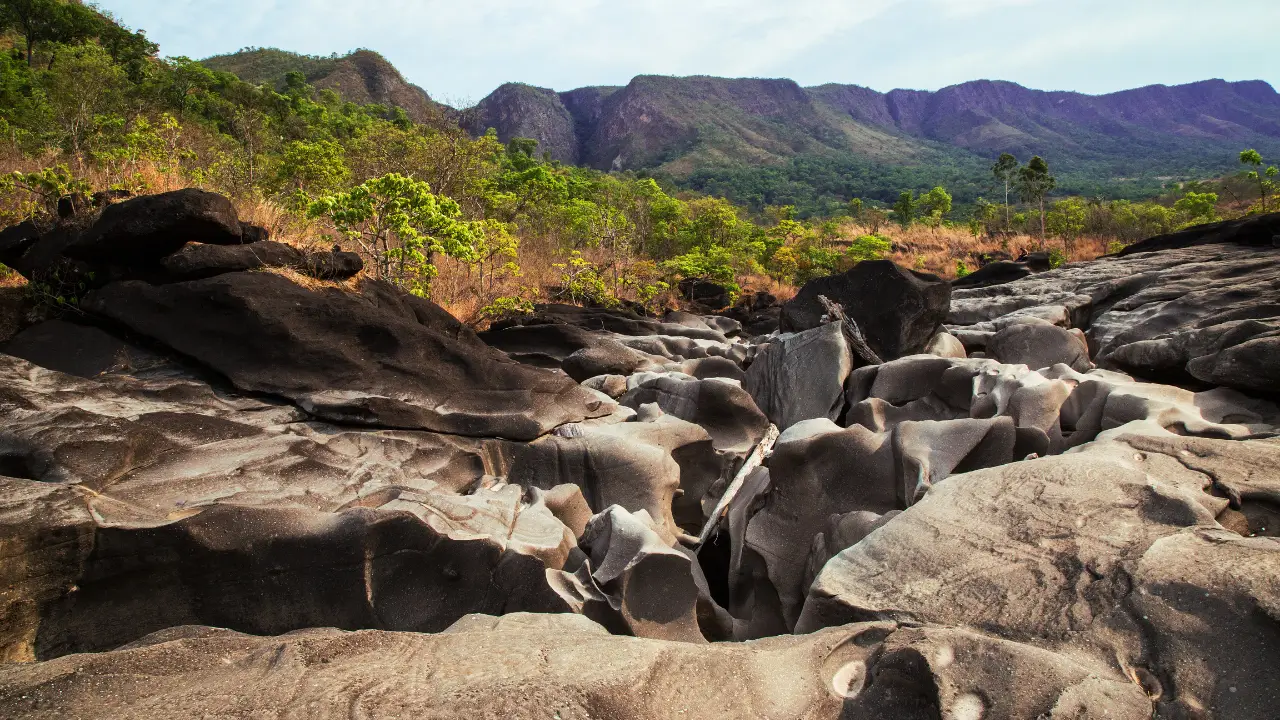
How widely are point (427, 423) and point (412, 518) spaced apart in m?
1.58

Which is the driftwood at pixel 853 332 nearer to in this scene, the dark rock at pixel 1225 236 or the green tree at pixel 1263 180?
the dark rock at pixel 1225 236

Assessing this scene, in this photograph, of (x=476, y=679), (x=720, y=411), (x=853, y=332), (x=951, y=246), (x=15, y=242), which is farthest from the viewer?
(x=951, y=246)

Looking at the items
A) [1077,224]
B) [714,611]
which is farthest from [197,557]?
[1077,224]

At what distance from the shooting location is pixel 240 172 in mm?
12492

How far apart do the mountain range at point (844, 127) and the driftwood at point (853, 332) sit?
191 ft

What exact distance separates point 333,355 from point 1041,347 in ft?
27.3

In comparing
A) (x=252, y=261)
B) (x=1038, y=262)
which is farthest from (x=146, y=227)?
(x=1038, y=262)

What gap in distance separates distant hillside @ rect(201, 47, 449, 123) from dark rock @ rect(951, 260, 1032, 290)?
185 ft

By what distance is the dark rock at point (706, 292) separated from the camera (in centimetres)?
1838

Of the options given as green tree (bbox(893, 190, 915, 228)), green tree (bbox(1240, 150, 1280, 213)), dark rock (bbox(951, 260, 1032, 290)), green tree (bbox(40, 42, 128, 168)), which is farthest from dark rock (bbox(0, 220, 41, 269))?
green tree (bbox(893, 190, 915, 228))

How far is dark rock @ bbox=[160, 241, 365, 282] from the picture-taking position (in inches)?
219

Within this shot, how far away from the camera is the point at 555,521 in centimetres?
423

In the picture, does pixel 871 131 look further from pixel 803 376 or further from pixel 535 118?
pixel 803 376

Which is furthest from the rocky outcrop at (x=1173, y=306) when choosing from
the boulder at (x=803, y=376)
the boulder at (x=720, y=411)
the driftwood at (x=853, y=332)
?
the boulder at (x=720, y=411)
